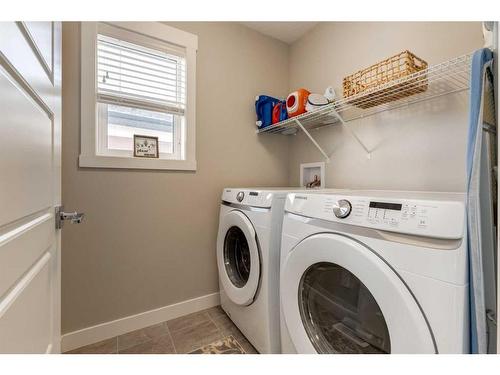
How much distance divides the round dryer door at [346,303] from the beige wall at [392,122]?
2.67 feet

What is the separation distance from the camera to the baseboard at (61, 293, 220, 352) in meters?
1.36

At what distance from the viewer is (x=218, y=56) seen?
183cm

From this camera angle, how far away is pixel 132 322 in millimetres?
1515

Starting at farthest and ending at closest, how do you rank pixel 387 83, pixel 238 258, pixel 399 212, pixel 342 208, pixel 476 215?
pixel 238 258, pixel 387 83, pixel 342 208, pixel 399 212, pixel 476 215

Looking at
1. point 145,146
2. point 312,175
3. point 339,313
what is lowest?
point 339,313

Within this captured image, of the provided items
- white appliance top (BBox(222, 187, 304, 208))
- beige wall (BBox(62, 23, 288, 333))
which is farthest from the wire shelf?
white appliance top (BBox(222, 187, 304, 208))

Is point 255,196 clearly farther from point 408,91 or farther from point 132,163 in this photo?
point 408,91

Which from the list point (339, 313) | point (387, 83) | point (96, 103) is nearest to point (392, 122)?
point (387, 83)

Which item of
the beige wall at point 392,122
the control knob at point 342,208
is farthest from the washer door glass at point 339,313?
the beige wall at point 392,122

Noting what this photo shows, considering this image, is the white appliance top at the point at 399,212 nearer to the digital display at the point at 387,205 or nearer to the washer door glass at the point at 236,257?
the digital display at the point at 387,205

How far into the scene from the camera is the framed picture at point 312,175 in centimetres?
184

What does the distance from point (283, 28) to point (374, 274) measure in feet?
6.77

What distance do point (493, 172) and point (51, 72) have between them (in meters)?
1.37
